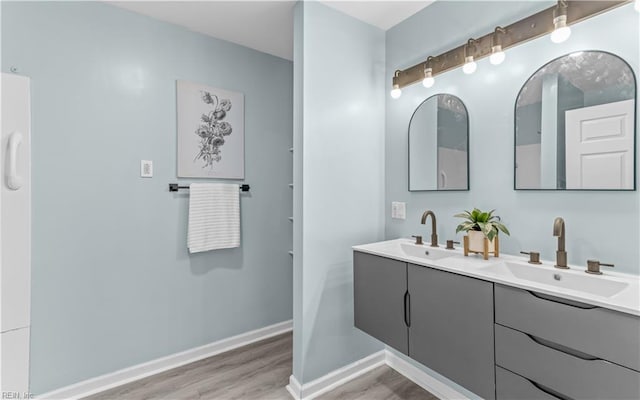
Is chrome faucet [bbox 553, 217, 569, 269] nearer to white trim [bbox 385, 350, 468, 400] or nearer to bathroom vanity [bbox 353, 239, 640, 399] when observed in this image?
bathroom vanity [bbox 353, 239, 640, 399]

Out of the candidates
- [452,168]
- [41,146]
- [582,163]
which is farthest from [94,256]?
[582,163]

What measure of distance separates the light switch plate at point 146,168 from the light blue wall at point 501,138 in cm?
170

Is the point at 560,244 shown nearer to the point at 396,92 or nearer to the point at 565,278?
the point at 565,278

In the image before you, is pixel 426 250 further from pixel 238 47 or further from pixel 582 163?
pixel 238 47

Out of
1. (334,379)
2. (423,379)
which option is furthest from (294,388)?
(423,379)

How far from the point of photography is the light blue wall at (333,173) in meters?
1.86

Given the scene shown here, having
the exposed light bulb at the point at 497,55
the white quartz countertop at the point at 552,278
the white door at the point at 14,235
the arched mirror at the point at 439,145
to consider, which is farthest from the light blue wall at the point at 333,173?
the white door at the point at 14,235

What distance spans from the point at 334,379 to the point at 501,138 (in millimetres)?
1792

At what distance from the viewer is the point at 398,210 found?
2.14 m

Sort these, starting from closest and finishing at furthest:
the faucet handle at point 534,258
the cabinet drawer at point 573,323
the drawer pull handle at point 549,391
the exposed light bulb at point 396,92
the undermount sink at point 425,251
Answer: the cabinet drawer at point 573,323
the drawer pull handle at point 549,391
the faucet handle at point 534,258
the undermount sink at point 425,251
the exposed light bulb at point 396,92

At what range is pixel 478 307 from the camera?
122cm

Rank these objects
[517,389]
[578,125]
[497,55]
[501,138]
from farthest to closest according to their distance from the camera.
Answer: [501,138]
[497,55]
[578,125]
[517,389]

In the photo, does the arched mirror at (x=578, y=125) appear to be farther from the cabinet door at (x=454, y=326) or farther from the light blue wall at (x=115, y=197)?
the light blue wall at (x=115, y=197)

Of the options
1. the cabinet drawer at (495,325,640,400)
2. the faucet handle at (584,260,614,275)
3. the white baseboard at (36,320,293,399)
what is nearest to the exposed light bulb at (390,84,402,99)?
the faucet handle at (584,260,614,275)
